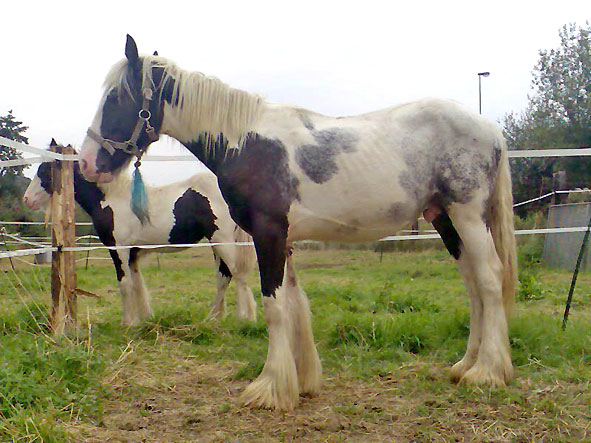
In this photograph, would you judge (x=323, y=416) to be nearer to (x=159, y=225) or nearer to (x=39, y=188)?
(x=159, y=225)

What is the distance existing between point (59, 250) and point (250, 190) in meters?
2.32

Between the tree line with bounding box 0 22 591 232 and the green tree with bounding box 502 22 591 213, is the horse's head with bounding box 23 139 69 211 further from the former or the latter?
the green tree with bounding box 502 22 591 213

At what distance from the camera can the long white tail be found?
3309 mm

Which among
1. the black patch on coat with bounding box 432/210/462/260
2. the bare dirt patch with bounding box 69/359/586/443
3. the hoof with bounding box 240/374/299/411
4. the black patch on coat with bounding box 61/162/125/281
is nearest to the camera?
the bare dirt patch with bounding box 69/359/586/443

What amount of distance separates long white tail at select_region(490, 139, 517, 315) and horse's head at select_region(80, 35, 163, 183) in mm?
2255

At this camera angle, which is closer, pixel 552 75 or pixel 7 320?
pixel 7 320

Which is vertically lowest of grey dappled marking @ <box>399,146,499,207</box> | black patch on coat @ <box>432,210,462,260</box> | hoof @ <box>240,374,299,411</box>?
hoof @ <box>240,374,299,411</box>

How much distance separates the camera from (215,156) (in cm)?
307

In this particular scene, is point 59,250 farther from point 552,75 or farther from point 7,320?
point 552,75

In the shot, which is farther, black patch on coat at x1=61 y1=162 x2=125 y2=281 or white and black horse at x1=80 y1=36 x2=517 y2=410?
black patch on coat at x1=61 y1=162 x2=125 y2=281

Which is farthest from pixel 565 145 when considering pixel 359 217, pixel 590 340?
pixel 359 217

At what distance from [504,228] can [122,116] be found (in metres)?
2.55

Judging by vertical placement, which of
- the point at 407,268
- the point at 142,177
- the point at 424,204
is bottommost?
the point at 407,268

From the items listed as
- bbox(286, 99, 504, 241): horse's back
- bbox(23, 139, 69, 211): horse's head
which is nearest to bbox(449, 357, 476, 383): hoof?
bbox(286, 99, 504, 241): horse's back
